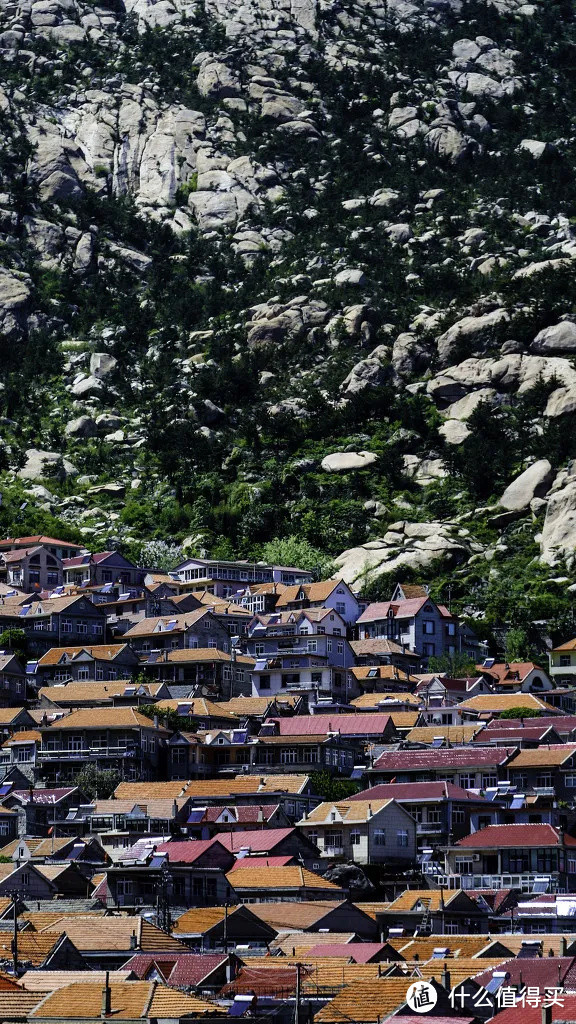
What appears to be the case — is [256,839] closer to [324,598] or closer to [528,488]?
[324,598]

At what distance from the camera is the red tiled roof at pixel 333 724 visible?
127 m

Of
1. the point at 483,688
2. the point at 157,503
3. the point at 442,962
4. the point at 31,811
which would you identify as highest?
the point at 157,503

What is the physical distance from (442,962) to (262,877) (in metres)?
27.1

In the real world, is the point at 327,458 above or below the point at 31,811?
above

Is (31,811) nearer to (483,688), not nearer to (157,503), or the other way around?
(483,688)

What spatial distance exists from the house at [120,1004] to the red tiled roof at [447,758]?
5311 centimetres

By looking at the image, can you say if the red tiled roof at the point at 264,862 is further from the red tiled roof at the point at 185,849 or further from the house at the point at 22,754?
the house at the point at 22,754

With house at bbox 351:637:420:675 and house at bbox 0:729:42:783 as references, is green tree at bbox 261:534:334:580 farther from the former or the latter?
house at bbox 0:729:42:783

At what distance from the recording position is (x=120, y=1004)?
215 feet

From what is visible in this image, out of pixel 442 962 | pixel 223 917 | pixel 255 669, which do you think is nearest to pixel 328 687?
pixel 255 669

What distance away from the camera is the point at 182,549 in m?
187

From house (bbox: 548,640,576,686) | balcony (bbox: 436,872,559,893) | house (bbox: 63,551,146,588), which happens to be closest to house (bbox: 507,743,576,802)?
balcony (bbox: 436,872,559,893)

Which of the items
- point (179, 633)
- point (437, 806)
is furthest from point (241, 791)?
point (179, 633)

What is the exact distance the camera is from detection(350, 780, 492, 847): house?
112625mm
